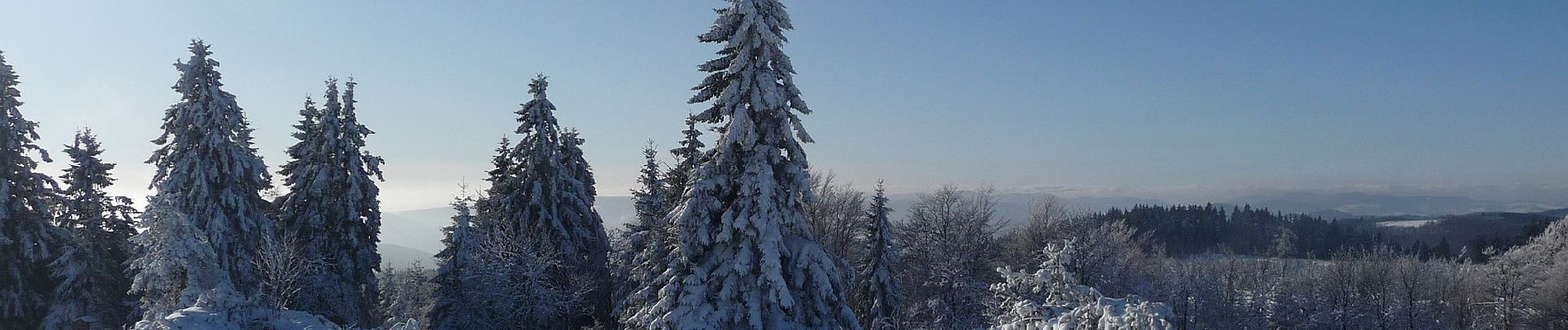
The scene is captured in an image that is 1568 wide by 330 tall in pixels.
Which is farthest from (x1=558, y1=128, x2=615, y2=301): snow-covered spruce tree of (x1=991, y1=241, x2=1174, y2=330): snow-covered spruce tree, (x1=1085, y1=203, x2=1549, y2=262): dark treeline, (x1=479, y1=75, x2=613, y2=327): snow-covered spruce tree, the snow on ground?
the snow on ground

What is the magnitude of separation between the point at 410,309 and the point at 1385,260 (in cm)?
6778

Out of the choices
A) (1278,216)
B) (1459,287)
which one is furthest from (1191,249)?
(1459,287)

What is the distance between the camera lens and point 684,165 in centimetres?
2152

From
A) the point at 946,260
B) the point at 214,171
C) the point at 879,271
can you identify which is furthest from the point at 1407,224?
the point at 214,171

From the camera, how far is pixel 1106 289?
40312mm

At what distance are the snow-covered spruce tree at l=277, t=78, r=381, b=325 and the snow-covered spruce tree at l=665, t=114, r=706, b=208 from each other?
11.2 metres

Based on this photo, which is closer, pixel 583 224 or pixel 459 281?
pixel 459 281

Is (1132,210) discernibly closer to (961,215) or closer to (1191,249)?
(1191,249)

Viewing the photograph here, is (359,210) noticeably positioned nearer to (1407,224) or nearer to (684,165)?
(684,165)

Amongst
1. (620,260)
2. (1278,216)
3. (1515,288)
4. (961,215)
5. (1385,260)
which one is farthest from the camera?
(1278,216)

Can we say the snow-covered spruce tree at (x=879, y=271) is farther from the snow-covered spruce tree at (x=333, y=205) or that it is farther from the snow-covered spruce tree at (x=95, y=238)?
the snow-covered spruce tree at (x=95, y=238)

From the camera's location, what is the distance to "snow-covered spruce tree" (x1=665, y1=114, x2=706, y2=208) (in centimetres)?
1836

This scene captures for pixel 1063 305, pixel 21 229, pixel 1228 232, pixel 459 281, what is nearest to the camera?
pixel 1063 305

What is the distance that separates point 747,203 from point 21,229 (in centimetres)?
2325
